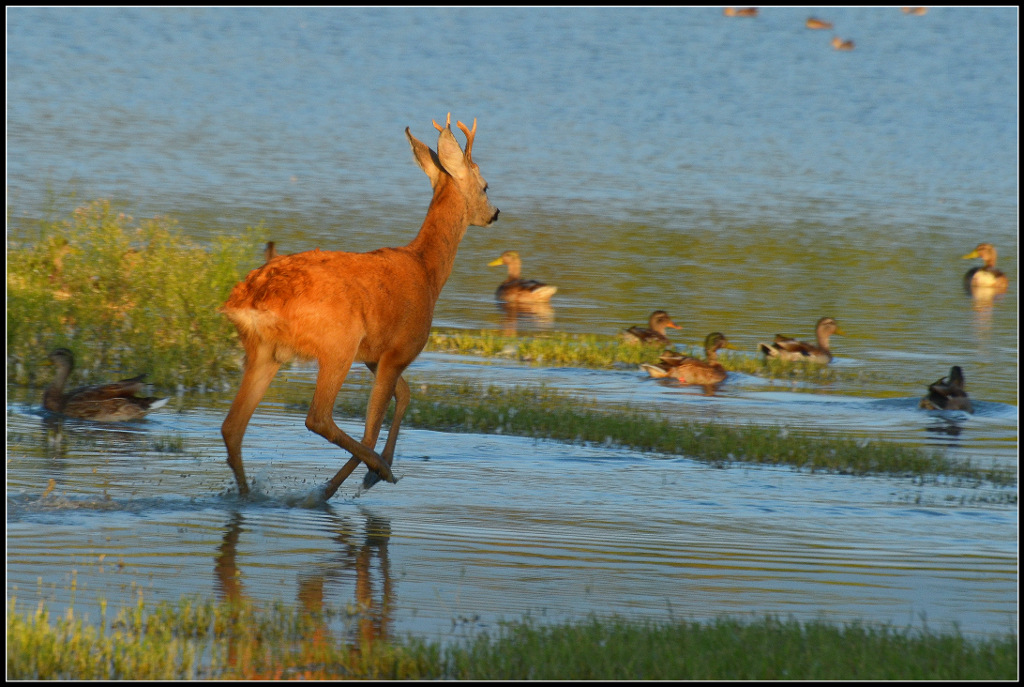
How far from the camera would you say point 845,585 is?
8406mm

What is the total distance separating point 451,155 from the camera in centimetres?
1112

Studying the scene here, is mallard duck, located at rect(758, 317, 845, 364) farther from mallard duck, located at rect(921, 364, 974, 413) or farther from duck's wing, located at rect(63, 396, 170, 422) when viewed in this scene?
duck's wing, located at rect(63, 396, 170, 422)

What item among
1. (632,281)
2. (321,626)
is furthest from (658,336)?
(321,626)

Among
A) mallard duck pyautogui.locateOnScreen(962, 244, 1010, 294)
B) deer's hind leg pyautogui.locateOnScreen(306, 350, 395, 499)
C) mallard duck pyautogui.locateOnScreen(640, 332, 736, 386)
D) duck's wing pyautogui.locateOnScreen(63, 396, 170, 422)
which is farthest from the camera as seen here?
mallard duck pyautogui.locateOnScreen(962, 244, 1010, 294)

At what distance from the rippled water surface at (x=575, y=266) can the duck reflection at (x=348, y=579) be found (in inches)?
1.3

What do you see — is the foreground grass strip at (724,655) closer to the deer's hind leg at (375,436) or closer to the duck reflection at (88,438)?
the deer's hind leg at (375,436)

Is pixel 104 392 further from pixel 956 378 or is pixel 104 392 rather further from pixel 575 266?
pixel 575 266

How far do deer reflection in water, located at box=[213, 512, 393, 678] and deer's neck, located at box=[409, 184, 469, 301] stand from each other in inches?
86.6

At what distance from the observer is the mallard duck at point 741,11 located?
262ft

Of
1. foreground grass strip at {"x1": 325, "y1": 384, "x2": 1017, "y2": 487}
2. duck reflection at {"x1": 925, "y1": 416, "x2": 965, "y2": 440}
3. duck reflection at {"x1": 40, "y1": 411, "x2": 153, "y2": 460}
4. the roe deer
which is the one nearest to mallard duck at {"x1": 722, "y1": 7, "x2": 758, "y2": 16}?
duck reflection at {"x1": 925, "y1": 416, "x2": 965, "y2": 440}

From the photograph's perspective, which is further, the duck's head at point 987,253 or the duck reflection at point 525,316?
the duck's head at point 987,253

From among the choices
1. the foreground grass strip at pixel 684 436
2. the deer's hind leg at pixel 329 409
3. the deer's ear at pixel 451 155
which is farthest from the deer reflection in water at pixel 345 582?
the foreground grass strip at pixel 684 436

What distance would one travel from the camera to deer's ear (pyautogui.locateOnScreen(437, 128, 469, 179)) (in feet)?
35.9

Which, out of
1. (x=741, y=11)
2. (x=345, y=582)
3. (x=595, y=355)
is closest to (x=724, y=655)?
(x=345, y=582)
